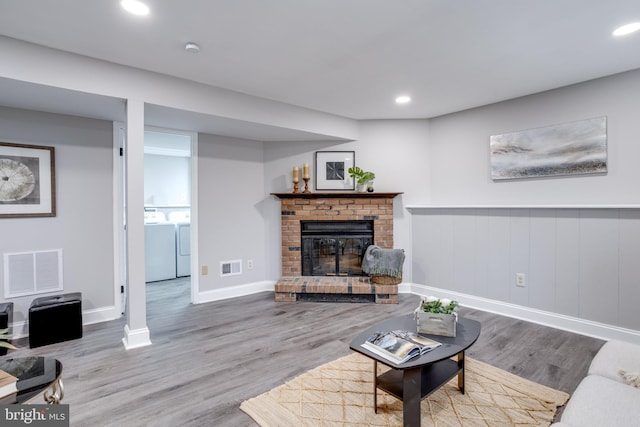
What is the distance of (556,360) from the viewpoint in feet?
8.35

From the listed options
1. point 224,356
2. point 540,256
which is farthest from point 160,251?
point 540,256

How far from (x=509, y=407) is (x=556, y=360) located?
0.92m

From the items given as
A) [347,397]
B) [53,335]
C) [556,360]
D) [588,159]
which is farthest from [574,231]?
[53,335]

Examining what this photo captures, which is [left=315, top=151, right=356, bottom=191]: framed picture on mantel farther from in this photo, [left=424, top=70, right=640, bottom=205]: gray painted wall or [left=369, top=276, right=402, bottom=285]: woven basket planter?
[left=369, top=276, right=402, bottom=285]: woven basket planter

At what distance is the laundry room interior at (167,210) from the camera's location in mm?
5441

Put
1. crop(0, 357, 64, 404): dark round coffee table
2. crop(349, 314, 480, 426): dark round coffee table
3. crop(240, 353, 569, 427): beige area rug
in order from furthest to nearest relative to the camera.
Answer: crop(240, 353, 569, 427): beige area rug < crop(349, 314, 480, 426): dark round coffee table < crop(0, 357, 64, 404): dark round coffee table

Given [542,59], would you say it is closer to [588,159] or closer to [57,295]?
[588,159]

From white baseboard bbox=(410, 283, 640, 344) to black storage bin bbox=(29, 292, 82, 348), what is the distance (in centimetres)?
383

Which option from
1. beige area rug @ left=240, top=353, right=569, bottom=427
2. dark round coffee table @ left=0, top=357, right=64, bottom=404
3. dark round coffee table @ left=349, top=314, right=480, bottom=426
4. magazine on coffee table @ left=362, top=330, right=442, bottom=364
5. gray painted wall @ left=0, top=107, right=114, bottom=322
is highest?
gray painted wall @ left=0, top=107, right=114, bottom=322

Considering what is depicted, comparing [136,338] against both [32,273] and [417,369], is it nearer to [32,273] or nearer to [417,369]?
[32,273]

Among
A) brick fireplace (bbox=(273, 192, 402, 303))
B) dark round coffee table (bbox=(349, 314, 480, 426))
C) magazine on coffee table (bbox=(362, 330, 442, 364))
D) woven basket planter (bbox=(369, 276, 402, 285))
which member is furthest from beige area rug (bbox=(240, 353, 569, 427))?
brick fireplace (bbox=(273, 192, 402, 303))

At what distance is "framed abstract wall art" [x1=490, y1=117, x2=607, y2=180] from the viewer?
10.1 ft

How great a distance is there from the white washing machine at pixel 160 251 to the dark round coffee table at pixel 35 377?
4.14 meters

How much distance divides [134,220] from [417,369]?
7.98 ft
